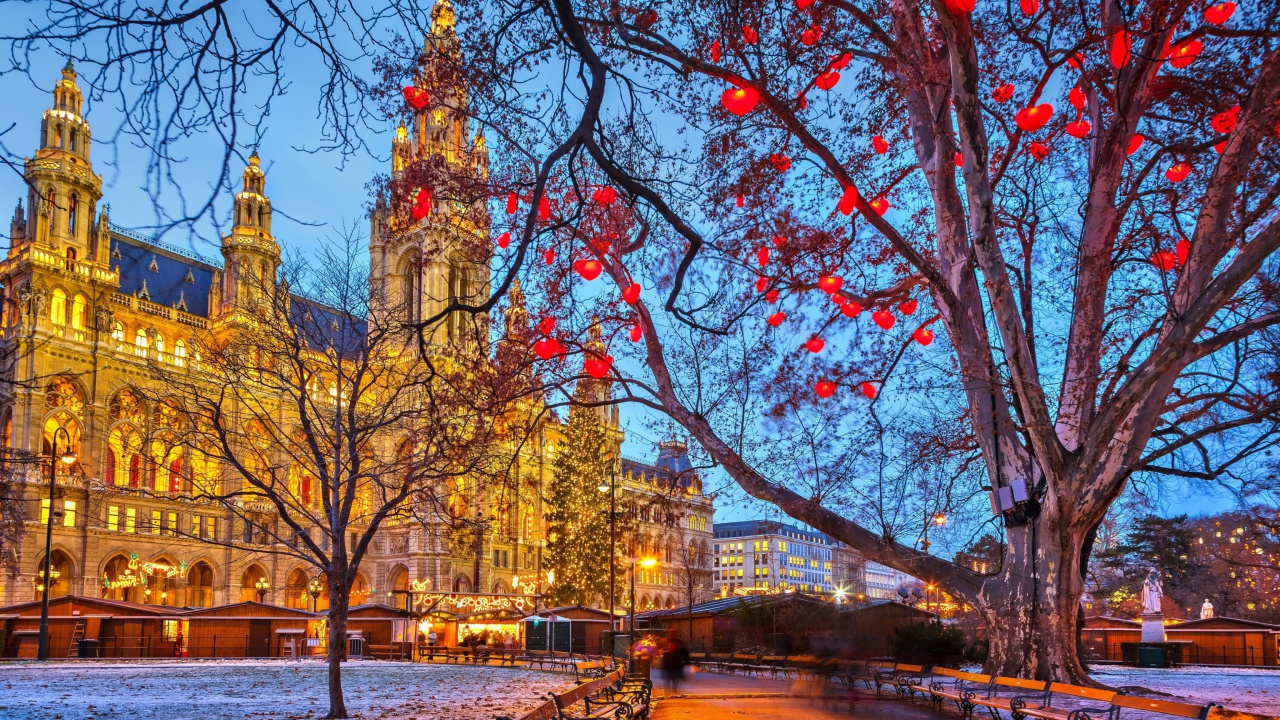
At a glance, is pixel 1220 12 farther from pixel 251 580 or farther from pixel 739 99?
pixel 251 580

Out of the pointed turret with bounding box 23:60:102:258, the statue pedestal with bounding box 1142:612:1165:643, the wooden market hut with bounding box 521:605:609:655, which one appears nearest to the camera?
the statue pedestal with bounding box 1142:612:1165:643

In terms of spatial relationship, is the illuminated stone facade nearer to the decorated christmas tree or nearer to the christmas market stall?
the christmas market stall

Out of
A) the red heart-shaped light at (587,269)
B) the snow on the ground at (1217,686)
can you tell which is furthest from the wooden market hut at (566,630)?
the red heart-shaped light at (587,269)

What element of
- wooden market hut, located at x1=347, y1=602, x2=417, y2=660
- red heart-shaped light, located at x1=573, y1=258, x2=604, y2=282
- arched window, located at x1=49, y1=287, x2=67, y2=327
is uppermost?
arched window, located at x1=49, y1=287, x2=67, y2=327

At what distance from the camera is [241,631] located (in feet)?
125

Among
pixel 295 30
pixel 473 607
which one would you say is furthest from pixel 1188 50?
pixel 473 607

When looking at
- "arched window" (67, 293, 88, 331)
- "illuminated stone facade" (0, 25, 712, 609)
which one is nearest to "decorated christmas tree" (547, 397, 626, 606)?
"illuminated stone facade" (0, 25, 712, 609)

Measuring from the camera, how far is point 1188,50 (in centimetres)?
1407

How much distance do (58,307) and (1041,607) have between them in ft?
180

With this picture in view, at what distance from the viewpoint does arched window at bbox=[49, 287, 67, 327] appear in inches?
2114

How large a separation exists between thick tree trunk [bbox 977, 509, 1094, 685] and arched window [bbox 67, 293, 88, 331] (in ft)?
175

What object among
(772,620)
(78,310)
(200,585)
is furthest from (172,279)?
(772,620)

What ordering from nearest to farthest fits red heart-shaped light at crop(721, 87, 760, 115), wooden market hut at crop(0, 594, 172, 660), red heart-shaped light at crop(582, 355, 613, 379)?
red heart-shaped light at crop(721, 87, 760, 115)
red heart-shaped light at crop(582, 355, 613, 379)
wooden market hut at crop(0, 594, 172, 660)

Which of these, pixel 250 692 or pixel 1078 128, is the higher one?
pixel 1078 128
